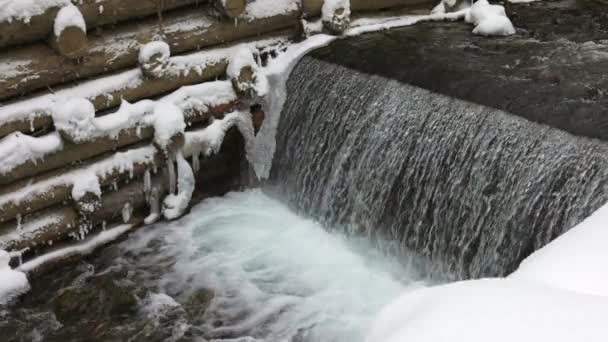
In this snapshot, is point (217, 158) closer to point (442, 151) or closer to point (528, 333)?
point (442, 151)

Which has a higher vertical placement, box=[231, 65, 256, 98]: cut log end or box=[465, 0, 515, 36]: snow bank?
box=[465, 0, 515, 36]: snow bank

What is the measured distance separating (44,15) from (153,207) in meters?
1.91

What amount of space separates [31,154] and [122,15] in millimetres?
1417

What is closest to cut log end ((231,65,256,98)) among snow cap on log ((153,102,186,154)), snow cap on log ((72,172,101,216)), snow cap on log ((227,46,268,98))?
snow cap on log ((227,46,268,98))

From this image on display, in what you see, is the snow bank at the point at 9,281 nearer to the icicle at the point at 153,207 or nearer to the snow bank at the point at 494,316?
the icicle at the point at 153,207

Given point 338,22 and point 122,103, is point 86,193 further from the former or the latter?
point 338,22

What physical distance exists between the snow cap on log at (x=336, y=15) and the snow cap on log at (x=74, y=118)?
101 inches

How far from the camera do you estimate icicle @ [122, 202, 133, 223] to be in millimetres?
6219

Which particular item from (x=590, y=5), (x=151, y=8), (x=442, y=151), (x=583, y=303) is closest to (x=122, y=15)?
(x=151, y=8)

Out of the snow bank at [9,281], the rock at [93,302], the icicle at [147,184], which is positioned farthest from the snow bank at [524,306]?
the icicle at [147,184]

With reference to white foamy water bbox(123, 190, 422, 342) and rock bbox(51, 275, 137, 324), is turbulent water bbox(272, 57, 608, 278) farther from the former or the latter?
rock bbox(51, 275, 137, 324)

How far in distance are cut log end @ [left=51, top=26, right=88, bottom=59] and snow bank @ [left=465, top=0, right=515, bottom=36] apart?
374 cm

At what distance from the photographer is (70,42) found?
18.5 ft

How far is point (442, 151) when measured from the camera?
5.32 m
